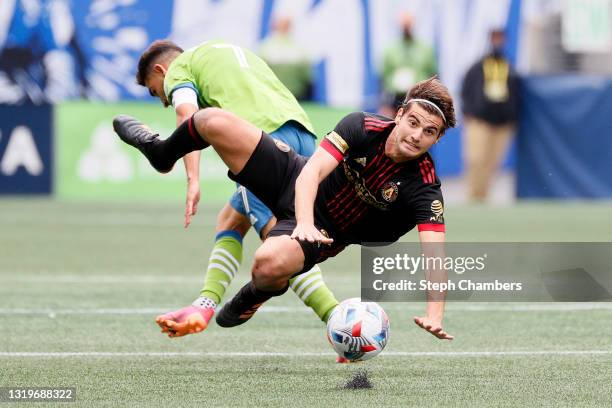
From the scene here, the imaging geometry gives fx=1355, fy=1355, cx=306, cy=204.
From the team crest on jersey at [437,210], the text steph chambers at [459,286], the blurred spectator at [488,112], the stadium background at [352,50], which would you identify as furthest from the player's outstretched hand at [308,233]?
the blurred spectator at [488,112]

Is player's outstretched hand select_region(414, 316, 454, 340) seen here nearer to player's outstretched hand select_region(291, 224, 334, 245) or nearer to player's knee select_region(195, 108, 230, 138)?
player's outstretched hand select_region(291, 224, 334, 245)

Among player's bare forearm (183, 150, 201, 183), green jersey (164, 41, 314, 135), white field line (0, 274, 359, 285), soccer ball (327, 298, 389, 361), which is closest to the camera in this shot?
soccer ball (327, 298, 389, 361)

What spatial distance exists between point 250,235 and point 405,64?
219 inches

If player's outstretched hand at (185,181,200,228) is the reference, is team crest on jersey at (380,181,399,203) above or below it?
above

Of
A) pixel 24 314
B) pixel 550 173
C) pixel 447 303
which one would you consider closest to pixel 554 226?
pixel 550 173

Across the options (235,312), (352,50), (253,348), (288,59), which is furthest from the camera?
(352,50)

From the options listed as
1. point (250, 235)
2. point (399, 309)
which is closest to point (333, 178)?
point (399, 309)

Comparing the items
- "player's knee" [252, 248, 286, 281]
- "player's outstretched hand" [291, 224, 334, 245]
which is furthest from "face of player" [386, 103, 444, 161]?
"player's knee" [252, 248, 286, 281]

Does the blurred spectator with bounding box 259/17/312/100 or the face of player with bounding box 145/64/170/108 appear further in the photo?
the blurred spectator with bounding box 259/17/312/100

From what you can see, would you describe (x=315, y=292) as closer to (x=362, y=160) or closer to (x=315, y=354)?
(x=315, y=354)

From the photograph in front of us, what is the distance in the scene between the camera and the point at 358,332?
6.18 meters

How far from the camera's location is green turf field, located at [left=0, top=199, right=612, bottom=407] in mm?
5629

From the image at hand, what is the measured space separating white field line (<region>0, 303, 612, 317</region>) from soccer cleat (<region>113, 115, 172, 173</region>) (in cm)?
169

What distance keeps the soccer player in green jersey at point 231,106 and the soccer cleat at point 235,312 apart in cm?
8
